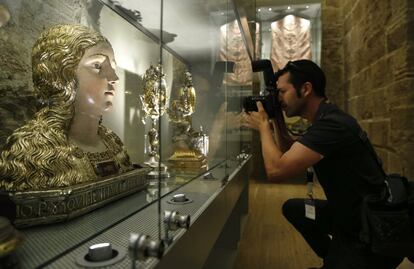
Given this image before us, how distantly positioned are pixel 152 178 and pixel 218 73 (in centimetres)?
90

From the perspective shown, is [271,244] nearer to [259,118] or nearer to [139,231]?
[259,118]

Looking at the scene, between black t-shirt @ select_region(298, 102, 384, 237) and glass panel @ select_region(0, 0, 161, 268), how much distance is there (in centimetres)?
82

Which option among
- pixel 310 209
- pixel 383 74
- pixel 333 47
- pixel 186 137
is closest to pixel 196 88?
pixel 186 137

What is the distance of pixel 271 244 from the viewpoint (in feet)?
8.27

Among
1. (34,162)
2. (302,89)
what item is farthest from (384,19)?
(34,162)

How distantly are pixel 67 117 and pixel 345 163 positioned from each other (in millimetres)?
1225

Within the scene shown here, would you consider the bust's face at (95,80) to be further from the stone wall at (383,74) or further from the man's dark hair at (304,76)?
the stone wall at (383,74)

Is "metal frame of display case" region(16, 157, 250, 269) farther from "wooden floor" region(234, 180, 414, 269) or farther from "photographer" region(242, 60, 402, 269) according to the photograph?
Result: "wooden floor" region(234, 180, 414, 269)

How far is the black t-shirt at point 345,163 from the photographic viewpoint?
1.42 metres

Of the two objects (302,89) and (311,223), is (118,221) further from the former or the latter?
(311,223)

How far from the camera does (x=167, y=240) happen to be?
2.05 ft

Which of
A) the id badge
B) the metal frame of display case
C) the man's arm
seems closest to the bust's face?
the metal frame of display case

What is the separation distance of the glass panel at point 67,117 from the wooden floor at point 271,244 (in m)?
1.52

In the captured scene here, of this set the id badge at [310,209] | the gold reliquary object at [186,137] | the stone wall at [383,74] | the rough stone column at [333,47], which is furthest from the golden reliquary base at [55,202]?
the rough stone column at [333,47]
